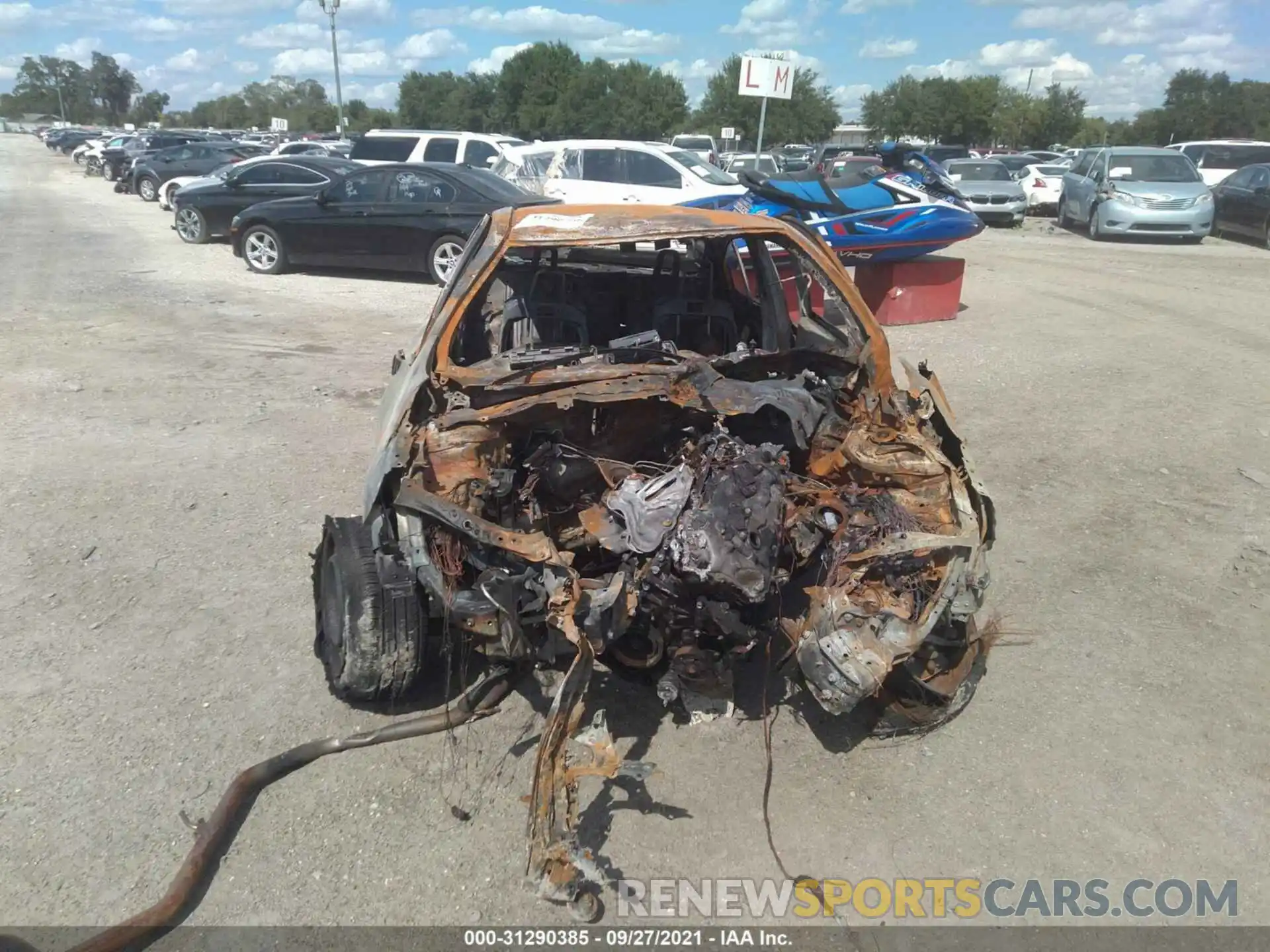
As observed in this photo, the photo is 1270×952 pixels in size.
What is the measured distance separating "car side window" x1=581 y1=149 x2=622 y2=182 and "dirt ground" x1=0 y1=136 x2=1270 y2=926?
710 centimetres

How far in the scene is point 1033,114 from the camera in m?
55.4

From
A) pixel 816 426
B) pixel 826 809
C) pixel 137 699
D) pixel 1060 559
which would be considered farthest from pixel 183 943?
pixel 1060 559

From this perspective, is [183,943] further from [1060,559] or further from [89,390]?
[89,390]

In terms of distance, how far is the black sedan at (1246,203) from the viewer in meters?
16.2

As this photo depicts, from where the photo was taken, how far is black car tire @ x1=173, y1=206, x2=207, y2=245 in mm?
14930

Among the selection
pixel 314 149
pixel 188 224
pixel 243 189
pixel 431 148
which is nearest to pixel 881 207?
pixel 431 148

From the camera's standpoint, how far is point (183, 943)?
2.43 m

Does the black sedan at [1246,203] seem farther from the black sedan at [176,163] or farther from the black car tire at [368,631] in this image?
the black sedan at [176,163]

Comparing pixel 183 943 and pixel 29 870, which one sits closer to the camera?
pixel 183 943

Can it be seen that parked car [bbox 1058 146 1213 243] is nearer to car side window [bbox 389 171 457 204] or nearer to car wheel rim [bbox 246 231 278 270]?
car side window [bbox 389 171 457 204]

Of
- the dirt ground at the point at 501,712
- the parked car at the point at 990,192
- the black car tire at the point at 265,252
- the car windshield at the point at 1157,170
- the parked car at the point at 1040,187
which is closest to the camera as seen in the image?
the dirt ground at the point at 501,712

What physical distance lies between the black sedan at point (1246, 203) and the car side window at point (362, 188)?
15188 millimetres

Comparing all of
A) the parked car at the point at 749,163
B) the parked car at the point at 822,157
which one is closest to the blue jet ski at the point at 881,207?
the parked car at the point at 822,157

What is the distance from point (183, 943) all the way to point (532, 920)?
37.0 inches
